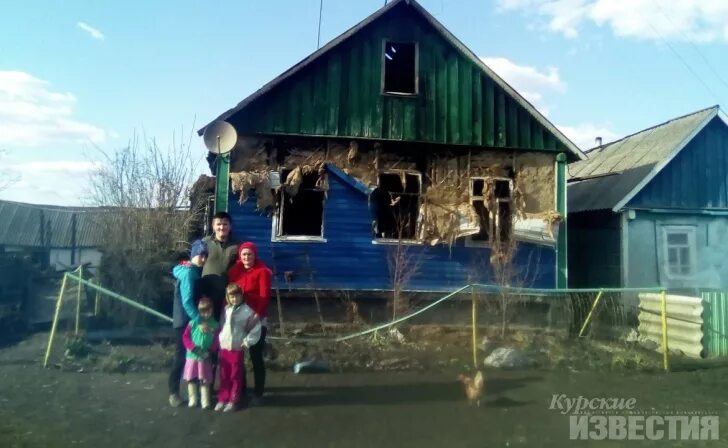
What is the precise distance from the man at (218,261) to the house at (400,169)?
14.5 feet

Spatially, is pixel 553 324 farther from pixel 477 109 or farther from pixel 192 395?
pixel 192 395

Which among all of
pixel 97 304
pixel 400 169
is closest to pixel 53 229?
pixel 97 304

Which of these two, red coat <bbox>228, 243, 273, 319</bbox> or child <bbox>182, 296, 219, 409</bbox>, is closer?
child <bbox>182, 296, 219, 409</bbox>

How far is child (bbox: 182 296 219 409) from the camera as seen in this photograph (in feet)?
19.0

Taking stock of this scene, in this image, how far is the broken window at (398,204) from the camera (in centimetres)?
1115

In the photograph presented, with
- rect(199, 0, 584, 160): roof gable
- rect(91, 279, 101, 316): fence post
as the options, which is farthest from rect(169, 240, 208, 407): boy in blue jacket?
rect(91, 279, 101, 316): fence post

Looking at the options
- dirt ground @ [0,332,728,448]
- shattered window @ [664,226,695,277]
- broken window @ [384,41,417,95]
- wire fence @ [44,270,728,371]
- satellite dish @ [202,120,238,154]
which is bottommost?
dirt ground @ [0,332,728,448]

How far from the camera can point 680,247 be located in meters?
13.4

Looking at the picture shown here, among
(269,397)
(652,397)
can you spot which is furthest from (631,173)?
(269,397)

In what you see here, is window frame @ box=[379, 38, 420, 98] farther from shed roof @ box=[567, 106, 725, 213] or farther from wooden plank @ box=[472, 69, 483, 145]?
shed roof @ box=[567, 106, 725, 213]

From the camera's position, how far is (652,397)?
22.3ft

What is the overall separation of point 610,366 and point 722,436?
102 inches

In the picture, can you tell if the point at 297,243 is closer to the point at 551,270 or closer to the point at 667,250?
the point at 551,270

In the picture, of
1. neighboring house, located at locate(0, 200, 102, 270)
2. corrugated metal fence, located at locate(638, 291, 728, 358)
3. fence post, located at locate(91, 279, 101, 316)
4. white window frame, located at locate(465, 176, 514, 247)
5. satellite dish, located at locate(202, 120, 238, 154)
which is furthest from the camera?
neighboring house, located at locate(0, 200, 102, 270)
